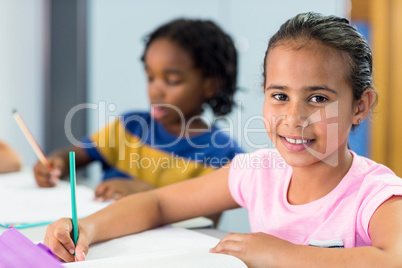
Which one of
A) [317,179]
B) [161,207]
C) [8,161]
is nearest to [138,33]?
[8,161]

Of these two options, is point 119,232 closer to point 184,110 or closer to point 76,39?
point 184,110

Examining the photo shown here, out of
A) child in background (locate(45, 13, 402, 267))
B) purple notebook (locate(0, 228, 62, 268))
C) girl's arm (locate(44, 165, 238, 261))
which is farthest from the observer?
girl's arm (locate(44, 165, 238, 261))

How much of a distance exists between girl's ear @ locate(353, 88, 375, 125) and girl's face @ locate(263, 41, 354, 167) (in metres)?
0.02

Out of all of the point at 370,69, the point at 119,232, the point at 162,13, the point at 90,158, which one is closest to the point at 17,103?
the point at 162,13

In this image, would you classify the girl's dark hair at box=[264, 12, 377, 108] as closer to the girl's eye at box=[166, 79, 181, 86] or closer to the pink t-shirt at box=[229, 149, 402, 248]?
the pink t-shirt at box=[229, 149, 402, 248]

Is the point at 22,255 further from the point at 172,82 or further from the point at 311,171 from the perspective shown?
the point at 172,82

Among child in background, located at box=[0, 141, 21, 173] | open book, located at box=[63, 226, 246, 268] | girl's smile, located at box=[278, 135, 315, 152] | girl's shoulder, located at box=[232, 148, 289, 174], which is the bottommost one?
child in background, located at box=[0, 141, 21, 173]

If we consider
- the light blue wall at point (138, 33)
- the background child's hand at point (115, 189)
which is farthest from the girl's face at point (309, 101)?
the light blue wall at point (138, 33)

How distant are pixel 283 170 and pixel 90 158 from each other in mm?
708

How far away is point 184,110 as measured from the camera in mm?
1274

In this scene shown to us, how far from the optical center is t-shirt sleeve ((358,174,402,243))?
56 cm

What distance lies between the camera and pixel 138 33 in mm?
2363

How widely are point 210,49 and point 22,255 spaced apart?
0.91 metres

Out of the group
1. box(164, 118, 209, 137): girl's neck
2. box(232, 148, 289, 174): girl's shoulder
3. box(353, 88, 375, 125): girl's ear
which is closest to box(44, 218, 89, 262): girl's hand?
box(232, 148, 289, 174): girl's shoulder
